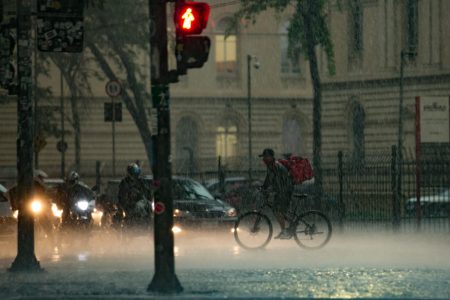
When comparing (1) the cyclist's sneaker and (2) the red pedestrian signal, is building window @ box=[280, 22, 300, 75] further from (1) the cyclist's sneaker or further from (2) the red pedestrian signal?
(2) the red pedestrian signal

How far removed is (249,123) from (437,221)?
41.0m

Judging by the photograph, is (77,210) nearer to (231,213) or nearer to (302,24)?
(231,213)

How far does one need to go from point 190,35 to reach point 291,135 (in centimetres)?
6382

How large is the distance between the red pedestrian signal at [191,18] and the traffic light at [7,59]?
17.4 feet

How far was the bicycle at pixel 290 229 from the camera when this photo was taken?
2469cm

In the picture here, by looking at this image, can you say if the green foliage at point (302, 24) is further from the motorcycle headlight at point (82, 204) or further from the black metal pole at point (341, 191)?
the motorcycle headlight at point (82, 204)

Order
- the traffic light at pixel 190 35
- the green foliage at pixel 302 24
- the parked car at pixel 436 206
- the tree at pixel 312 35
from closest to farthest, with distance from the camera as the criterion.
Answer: the traffic light at pixel 190 35 → the parked car at pixel 436 206 → the tree at pixel 312 35 → the green foliage at pixel 302 24

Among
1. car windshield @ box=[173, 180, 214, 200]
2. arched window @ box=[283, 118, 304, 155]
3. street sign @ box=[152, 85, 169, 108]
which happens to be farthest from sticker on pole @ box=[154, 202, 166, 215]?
arched window @ box=[283, 118, 304, 155]

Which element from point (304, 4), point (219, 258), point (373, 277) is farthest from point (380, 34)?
point (373, 277)


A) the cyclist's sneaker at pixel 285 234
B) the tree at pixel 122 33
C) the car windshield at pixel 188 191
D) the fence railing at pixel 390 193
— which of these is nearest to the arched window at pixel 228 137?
the tree at pixel 122 33

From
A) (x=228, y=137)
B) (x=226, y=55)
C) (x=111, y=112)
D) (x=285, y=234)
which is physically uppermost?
(x=226, y=55)

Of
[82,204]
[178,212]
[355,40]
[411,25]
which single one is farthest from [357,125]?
[82,204]

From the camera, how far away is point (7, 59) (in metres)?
20.4

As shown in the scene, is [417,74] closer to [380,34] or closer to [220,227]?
[380,34]
